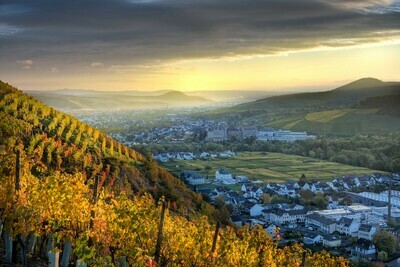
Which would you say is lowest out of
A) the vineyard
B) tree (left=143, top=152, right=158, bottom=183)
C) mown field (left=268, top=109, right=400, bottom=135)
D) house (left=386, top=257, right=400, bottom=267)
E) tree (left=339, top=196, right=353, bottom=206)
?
tree (left=339, top=196, right=353, bottom=206)

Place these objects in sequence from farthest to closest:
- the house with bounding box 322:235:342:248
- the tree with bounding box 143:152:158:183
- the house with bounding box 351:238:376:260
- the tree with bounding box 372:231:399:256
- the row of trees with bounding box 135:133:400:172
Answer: the row of trees with bounding box 135:133:400:172
the house with bounding box 322:235:342:248
the tree with bounding box 372:231:399:256
the house with bounding box 351:238:376:260
the tree with bounding box 143:152:158:183

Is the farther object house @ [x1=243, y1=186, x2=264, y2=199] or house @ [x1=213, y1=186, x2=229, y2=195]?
house @ [x1=243, y1=186, x2=264, y2=199]

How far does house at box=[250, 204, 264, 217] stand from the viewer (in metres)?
52.5

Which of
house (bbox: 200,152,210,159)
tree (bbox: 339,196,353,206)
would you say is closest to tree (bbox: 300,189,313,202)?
tree (bbox: 339,196,353,206)

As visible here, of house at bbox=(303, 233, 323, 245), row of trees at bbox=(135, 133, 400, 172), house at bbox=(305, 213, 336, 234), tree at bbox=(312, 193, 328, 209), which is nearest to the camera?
house at bbox=(303, 233, 323, 245)

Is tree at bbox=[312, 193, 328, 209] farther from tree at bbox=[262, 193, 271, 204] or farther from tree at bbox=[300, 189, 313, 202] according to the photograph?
tree at bbox=[262, 193, 271, 204]

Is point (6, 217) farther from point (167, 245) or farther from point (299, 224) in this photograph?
point (299, 224)

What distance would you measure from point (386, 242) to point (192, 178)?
31.0 metres

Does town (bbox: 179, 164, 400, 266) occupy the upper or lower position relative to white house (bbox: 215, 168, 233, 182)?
lower

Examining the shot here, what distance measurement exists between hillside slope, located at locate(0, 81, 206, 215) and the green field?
41.3 meters

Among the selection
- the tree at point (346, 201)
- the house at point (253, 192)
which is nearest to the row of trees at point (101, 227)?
the house at point (253, 192)

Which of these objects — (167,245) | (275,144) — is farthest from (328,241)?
(275,144)

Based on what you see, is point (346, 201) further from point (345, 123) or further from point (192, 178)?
point (345, 123)

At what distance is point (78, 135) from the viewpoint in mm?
25875
